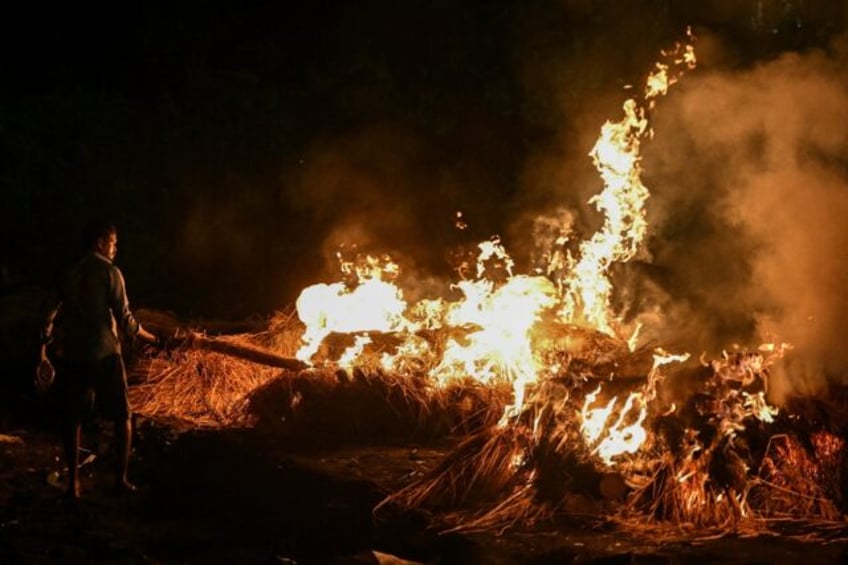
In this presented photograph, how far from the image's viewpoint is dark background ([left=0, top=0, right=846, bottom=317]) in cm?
1516

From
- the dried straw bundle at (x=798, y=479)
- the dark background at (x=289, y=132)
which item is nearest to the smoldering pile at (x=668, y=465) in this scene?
the dried straw bundle at (x=798, y=479)

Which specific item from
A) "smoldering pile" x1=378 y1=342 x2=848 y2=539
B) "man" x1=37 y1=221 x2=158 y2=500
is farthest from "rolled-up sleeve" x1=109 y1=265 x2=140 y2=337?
"smoldering pile" x1=378 y1=342 x2=848 y2=539

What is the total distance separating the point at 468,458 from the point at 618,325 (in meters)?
3.00

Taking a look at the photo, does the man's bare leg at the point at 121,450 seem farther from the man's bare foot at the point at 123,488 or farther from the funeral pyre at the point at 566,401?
the funeral pyre at the point at 566,401

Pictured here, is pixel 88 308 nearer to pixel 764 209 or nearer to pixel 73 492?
pixel 73 492

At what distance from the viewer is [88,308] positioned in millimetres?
6984

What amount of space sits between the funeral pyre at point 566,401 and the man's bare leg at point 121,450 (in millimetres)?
2017

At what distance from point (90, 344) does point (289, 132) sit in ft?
32.2

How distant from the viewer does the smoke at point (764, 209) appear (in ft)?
26.2

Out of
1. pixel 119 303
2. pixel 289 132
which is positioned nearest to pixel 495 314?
pixel 119 303

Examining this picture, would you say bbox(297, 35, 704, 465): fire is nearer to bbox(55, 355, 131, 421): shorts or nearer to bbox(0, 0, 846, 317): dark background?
bbox(55, 355, 131, 421): shorts

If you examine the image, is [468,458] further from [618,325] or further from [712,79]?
[712,79]

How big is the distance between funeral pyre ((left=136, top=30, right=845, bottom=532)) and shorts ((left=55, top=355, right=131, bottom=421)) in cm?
215

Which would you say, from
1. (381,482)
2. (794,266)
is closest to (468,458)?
(381,482)
